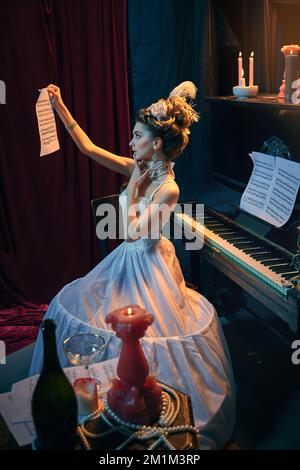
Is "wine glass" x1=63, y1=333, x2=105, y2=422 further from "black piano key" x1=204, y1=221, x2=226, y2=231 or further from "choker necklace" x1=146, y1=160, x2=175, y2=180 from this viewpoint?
"black piano key" x1=204, y1=221, x2=226, y2=231

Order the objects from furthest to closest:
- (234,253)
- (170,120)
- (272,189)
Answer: (272,189) < (234,253) < (170,120)

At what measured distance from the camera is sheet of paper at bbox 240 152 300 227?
7.43ft

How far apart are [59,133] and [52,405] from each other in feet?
7.14

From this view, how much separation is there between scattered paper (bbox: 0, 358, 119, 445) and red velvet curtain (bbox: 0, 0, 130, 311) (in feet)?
5.51

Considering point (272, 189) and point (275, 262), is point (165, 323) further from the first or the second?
point (272, 189)

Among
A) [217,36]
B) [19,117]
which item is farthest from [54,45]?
[217,36]

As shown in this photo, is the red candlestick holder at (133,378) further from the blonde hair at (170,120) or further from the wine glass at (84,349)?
the blonde hair at (170,120)

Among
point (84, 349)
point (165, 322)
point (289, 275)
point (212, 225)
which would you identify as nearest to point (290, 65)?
point (212, 225)

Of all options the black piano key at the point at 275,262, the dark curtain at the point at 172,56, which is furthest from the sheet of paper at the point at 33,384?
the dark curtain at the point at 172,56

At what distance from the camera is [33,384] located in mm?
1572

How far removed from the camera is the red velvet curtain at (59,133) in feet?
9.63

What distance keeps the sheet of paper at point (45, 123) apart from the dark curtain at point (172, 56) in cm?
110

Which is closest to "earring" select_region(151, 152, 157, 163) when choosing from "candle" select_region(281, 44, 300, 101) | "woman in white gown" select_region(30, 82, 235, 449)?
"woman in white gown" select_region(30, 82, 235, 449)

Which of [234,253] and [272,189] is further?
[272,189]
